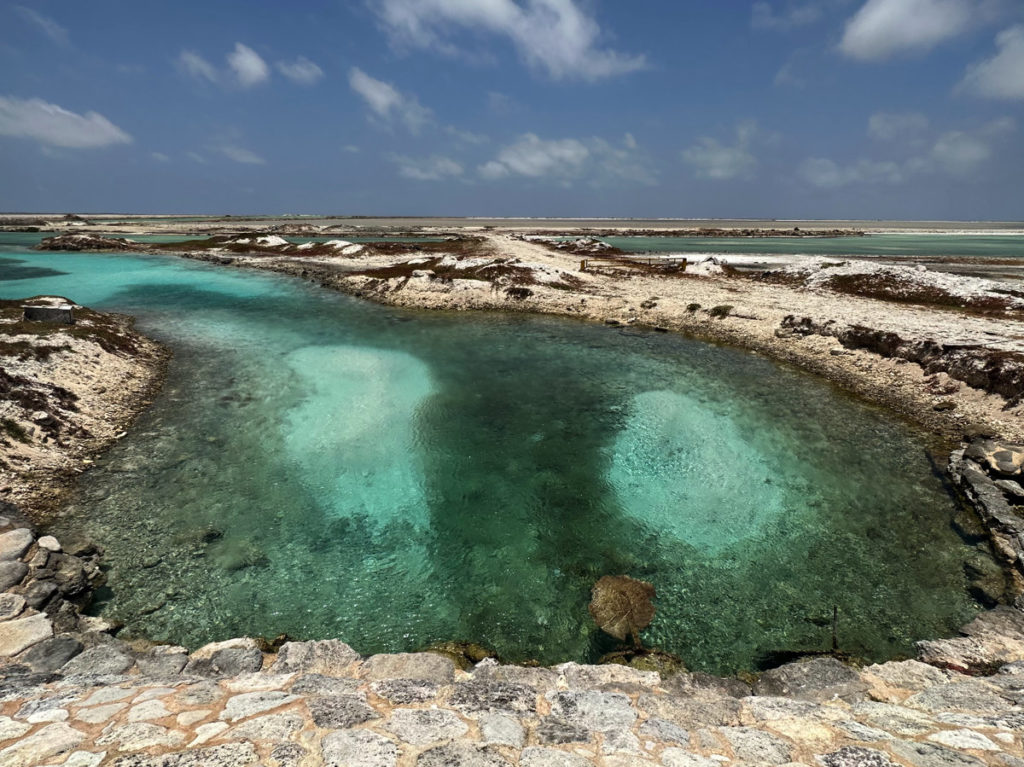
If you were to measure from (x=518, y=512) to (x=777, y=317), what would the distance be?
26231 mm

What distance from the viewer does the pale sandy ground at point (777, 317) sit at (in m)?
18.7

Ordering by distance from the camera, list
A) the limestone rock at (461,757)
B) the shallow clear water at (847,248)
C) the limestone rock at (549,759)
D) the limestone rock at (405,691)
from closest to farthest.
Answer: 1. the limestone rock at (461,757)
2. the limestone rock at (549,759)
3. the limestone rock at (405,691)
4. the shallow clear water at (847,248)

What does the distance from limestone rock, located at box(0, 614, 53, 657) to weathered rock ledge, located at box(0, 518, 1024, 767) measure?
28 mm

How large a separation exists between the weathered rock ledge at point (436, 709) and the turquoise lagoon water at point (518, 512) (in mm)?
976

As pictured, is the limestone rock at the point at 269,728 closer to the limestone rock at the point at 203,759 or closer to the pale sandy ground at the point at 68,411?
the limestone rock at the point at 203,759

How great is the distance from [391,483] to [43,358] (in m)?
16.3

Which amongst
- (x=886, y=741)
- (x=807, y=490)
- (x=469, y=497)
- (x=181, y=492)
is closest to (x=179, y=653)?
(x=181, y=492)

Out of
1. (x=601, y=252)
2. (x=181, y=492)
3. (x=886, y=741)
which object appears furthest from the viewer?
(x=601, y=252)

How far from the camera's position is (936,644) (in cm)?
842

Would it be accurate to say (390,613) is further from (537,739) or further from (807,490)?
(807,490)

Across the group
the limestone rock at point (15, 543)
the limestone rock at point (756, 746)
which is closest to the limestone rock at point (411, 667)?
the limestone rock at point (756, 746)

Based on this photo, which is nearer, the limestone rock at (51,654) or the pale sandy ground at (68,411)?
the limestone rock at (51,654)

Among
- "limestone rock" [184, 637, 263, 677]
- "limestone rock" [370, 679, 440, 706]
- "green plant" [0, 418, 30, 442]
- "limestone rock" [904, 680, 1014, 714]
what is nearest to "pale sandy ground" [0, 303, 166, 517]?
"green plant" [0, 418, 30, 442]

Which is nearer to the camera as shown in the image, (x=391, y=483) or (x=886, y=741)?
(x=886, y=741)
